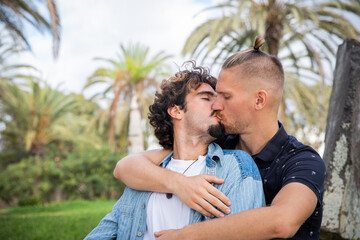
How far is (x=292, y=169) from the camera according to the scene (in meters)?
2.15

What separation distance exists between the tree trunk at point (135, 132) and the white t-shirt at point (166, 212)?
15001mm

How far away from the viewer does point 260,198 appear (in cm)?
221

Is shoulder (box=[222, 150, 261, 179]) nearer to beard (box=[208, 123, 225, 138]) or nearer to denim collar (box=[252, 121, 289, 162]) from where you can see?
denim collar (box=[252, 121, 289, 162])

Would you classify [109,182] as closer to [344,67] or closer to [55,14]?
[55,14]

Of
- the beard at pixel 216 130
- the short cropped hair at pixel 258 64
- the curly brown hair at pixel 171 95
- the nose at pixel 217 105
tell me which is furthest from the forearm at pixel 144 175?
the short cropped hair at pixel 258 64

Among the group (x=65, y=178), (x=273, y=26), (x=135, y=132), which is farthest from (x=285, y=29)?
(x=65, y=178)

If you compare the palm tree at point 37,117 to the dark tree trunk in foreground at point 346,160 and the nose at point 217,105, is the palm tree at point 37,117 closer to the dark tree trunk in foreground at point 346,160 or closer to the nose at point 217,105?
the dark tree trunk in foreground at point 346,160

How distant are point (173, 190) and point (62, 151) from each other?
84.9ft

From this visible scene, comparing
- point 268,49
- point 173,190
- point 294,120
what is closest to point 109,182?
point 294,120

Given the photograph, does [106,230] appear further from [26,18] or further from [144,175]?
[26,18]

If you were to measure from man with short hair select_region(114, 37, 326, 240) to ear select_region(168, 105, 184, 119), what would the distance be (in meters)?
0.32

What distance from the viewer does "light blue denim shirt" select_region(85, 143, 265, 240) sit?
2205 millimetres

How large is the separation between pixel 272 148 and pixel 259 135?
0.16 meters

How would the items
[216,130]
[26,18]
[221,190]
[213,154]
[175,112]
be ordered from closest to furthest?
[221,190]
[213,154]
[216,130]
[175,112]
[26,18]
